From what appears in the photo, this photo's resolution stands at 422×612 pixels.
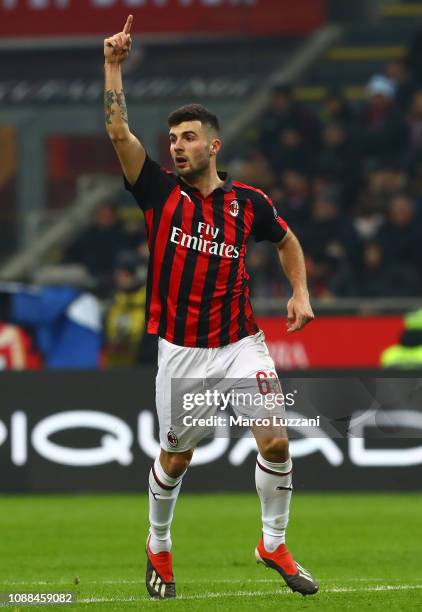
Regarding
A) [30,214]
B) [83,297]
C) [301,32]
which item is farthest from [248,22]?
[83,297]

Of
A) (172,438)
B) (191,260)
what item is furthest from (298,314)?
(172,438)

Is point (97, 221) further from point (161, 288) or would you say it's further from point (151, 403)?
point (161, 288)

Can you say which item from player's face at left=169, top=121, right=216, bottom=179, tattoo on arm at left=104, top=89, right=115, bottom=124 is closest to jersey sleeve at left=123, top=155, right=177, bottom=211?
player's face at left=169, top=121, right=216, bottom=179

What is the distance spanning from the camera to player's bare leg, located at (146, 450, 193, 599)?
7.16 m

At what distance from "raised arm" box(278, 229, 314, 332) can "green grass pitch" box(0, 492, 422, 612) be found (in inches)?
49.8

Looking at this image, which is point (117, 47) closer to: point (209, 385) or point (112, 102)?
point (112, 102)

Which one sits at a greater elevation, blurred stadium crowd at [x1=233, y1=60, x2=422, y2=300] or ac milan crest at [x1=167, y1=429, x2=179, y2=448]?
ac milan crest at [x1=167, y1=429, x2=179, y2=448]

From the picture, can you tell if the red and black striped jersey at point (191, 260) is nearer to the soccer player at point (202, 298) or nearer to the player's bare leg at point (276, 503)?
the soccer player at point (202, 298)

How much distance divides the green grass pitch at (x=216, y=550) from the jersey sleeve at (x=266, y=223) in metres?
1.69

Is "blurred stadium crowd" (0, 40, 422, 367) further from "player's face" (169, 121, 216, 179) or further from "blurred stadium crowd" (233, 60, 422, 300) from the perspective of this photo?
"player's face" (169, 121, 216, 179)

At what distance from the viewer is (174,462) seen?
23.5 ft

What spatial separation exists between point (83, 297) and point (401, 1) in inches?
329

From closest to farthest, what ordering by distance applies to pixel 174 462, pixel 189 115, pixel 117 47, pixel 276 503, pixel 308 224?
pixel 117 47 → pixel 189 115 → pixel 276 503 → pixel 174 462 → pixel 308 224

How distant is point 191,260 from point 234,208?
1.10 ft
